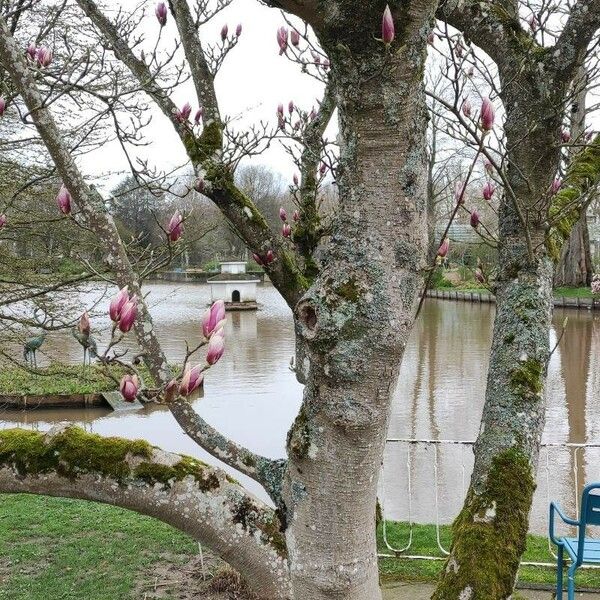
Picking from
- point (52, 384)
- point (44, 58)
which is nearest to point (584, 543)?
point (44, 58)

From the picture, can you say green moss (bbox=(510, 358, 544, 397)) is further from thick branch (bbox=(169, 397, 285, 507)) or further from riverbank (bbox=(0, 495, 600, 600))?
riverbank (bbox=(0, 495, 600, 600))

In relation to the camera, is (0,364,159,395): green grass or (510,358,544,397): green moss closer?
(510,358,544,397): green moss

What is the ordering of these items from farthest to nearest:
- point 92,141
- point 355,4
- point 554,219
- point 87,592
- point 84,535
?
point 92,141
point 84,535
point 87,592
point 554,219
point 355,4

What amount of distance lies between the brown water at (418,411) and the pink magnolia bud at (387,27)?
3485 mm

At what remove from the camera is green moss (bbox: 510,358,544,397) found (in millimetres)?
2535

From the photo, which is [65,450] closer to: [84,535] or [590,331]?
[84,535]

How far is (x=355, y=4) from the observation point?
1675 mm

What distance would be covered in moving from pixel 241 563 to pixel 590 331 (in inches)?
771

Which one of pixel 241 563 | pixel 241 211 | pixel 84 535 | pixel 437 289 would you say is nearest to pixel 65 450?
pixel 241 563

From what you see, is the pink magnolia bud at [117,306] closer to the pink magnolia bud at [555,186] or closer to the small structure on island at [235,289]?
the pink magnolia bud at [555,186]

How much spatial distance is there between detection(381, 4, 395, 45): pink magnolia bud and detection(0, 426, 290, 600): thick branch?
1.94m

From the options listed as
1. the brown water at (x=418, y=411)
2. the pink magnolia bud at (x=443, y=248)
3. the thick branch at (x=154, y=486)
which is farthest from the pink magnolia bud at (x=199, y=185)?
the brown water at (x=418, y=411)

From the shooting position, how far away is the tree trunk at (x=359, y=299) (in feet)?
5.67

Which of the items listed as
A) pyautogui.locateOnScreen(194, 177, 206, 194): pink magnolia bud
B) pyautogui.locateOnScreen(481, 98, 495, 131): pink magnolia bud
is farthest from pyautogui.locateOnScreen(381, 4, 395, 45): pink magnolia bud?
pyautogui.locateOnScreen(194, 177, 206, 194): pink magnolia bud
